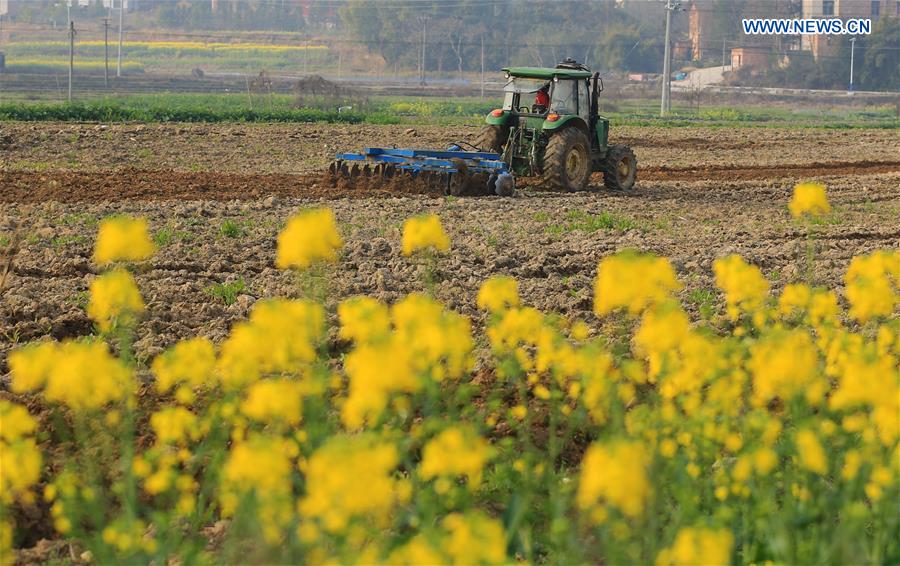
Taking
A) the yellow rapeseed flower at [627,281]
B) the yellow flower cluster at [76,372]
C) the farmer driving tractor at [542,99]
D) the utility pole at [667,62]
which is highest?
the utility pole at [667,62]

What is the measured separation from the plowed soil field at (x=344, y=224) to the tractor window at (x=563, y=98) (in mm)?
1249

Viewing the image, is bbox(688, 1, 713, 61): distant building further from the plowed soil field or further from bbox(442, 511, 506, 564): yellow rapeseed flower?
bbox(442, 511, 506, 564): yellow rapeseed flower

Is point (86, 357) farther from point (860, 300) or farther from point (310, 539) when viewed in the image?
point (860, 300)

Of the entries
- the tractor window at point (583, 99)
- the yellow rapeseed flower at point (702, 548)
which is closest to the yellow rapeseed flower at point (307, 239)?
the yellow rapeseed flower at point (702, 548)

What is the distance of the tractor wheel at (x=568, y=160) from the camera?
17.7 meters

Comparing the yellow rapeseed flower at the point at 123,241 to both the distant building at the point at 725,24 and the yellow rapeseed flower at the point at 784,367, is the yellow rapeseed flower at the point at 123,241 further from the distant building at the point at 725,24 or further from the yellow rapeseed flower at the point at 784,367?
the distant building at the point at 725,24

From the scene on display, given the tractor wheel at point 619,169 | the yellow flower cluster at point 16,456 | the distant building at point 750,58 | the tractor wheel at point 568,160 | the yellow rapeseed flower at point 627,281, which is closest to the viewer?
the yellow flower cluster at point 16,456

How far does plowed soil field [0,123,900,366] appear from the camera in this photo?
32.3ft

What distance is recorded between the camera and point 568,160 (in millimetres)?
18109

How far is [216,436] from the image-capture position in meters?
5.69

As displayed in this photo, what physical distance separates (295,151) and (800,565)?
21473 millimetres

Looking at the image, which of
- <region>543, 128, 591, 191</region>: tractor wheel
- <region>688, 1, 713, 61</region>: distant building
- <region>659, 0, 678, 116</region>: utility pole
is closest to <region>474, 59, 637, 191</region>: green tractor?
<region>543, 128, 591, 191</region>: tractor wheel

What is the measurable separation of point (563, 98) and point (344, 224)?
5.56 m

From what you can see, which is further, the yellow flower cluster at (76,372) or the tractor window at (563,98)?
the tractor window at (563,98)
